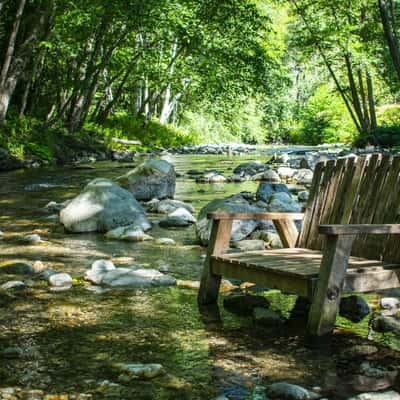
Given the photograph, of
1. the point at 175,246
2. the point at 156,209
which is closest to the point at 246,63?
the point at 156,209

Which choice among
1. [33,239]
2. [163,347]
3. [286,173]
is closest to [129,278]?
[163,347]

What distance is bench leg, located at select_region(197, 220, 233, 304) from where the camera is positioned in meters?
4.55

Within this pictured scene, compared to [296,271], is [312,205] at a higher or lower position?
higher

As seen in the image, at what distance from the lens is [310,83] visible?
70562mm

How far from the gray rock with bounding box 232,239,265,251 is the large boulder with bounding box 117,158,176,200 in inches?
183

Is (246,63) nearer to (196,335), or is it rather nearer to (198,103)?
(198,103)

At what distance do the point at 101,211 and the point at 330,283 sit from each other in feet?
16.7

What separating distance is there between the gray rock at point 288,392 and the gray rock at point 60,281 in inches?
101

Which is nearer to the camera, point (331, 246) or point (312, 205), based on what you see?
point (331, 246)

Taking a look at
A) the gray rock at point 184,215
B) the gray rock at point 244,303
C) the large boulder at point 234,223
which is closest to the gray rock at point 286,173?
the gray rock at point 184,215

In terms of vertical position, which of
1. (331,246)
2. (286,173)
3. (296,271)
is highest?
(286,173)

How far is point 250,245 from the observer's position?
6.86m

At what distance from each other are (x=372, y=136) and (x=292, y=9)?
6793mm

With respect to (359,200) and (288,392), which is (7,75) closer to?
(359,200)
